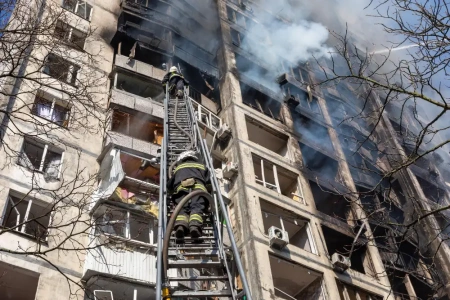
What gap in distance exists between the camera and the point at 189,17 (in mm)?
30109

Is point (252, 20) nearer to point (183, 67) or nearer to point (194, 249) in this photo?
point (183, 67)

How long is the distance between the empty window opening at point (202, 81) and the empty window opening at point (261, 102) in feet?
5.16

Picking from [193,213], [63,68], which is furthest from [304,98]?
[193,213]

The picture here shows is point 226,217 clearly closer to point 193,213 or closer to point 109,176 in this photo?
point 193,213

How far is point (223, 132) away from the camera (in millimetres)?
22266

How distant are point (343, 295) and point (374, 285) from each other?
2.58 metres

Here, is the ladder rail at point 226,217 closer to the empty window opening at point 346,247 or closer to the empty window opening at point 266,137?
the empty window opening at point 346,247

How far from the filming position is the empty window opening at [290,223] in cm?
2034

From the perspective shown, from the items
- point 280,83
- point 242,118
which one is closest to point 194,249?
point 242,118

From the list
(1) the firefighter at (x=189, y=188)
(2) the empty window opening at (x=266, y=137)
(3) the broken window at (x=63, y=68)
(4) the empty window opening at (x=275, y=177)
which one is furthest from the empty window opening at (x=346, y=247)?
(1) the firefighter at (x=189, y=188)

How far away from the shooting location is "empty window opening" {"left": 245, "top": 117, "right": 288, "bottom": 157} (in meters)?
24.9

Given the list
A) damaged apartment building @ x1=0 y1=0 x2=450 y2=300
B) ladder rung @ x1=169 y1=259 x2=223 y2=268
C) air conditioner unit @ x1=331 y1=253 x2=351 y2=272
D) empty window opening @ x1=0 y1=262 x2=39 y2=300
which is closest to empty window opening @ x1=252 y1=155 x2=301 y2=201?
damaged apartment building @ x1=0 y1=0 x2=450 y2=300

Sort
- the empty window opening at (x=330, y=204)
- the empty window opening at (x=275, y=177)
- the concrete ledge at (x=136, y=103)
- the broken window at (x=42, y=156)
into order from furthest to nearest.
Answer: the empty window opening at (x=330, y=204) < the empty window opening at (x=275, y=177) < the concrete ledge at (x=136, y=103) < the broken window at (x=42, y=156)

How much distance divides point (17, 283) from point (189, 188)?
8.60 m
